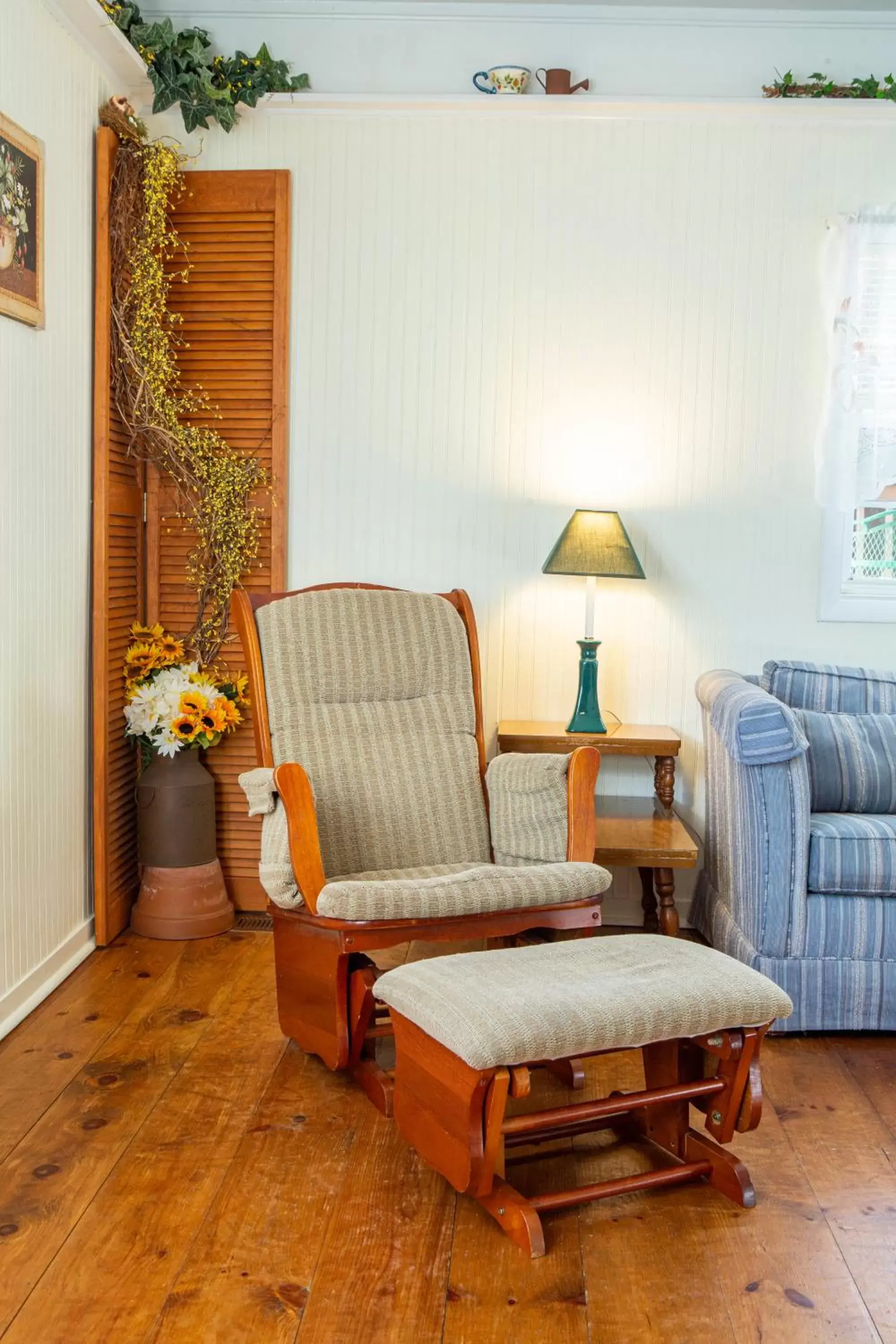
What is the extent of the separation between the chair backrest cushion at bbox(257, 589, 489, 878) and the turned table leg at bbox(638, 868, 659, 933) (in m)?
0.75

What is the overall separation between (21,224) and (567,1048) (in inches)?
85.5

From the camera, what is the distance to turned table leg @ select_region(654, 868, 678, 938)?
321 centimetres

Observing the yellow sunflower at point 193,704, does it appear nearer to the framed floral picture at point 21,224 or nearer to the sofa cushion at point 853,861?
the framed floral picture at point 21,224

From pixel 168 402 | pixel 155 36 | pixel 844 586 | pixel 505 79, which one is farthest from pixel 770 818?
pixel 155 36

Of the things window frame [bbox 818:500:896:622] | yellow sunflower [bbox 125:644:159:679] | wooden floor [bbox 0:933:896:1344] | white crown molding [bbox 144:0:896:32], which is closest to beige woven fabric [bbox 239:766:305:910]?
wooden floor [bbox 0:933:896:1344]

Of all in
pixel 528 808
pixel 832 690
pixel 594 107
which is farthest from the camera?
pixel 594 107

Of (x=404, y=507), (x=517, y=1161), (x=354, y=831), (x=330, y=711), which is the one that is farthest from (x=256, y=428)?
(x=517, y=1161)

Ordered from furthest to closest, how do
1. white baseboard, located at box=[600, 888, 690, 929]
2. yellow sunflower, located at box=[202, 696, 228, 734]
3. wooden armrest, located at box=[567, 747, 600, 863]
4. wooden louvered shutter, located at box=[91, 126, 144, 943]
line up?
1. white baseboard, located at box=[600, 888, 690, 929]
2. yellow sunflower, located at box=[202, 696, 228, 734]
3. wooden louvered shutter, located at box=[91, 126, 144, 943]
4. wooden armrest, located at box=[567, 747, 600, 863]

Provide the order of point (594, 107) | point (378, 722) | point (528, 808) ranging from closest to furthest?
point (528, 808) < point (378, 722) < point (594, 107)

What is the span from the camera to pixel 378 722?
2.99 m

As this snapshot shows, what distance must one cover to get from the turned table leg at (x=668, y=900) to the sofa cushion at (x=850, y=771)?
0.41 m

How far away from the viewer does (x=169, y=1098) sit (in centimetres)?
245

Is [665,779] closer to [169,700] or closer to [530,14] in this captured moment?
[169,700]

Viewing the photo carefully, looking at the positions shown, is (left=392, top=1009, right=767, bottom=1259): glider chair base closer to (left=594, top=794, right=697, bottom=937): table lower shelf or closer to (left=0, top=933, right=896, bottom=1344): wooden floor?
(left=0, top=933, right=896, bottom=1344): wooden floor
